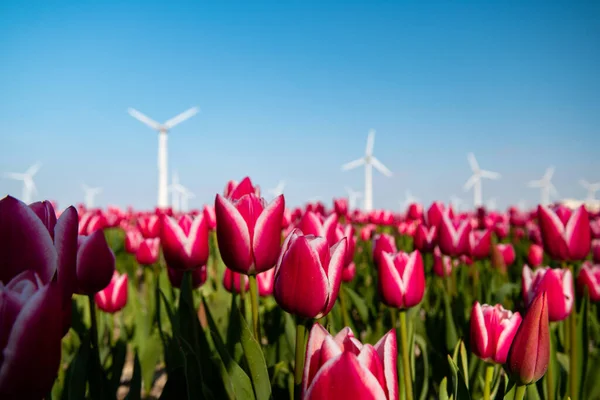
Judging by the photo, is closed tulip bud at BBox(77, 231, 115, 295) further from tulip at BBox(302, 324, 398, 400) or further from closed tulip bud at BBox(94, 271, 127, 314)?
closed tulip bud at BBox(94, 271, 127, 314)

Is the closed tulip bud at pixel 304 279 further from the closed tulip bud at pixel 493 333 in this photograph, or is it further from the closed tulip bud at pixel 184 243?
the closed tulip bud at pixel 184 243

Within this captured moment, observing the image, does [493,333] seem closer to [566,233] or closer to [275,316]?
[566,233]

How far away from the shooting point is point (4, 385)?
691 mm

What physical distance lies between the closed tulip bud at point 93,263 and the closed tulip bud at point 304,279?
696 mm

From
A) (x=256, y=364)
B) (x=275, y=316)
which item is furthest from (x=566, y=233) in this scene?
(x=256, y=364)

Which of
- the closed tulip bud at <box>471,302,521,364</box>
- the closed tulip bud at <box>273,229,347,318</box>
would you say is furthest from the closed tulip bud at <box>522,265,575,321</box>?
the closed tulip bud at <box>273,229,347,318</box>

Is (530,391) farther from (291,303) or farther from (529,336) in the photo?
(291,303)

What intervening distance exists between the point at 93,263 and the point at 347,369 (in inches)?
45.0

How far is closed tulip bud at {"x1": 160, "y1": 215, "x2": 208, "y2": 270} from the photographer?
1.85 meters

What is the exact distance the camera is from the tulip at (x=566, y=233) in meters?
2.40

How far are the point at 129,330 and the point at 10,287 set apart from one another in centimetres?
360

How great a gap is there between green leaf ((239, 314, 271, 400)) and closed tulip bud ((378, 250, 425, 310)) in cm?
75

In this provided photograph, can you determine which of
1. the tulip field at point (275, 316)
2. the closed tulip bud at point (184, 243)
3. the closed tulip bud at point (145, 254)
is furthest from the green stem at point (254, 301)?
the closed tulip bud at point (145, 254)

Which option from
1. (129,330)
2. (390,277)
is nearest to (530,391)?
(390,277)
